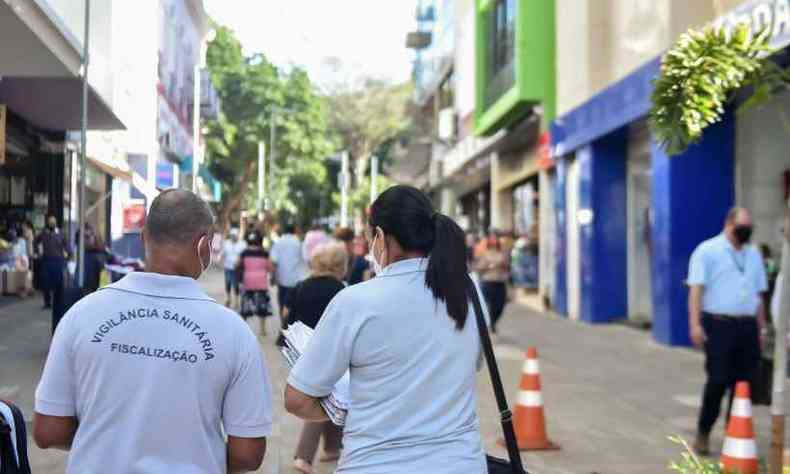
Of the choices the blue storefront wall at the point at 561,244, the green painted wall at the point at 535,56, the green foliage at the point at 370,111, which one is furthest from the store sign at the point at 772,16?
the green foliage at the point at 370,111

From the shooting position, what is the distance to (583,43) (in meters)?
19.5

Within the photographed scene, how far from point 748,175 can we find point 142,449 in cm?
1303

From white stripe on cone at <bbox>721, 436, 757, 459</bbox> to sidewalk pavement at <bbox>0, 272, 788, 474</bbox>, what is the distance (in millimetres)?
833

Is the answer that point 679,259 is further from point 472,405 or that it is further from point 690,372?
point 472,405

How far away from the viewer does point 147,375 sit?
8.71 feet

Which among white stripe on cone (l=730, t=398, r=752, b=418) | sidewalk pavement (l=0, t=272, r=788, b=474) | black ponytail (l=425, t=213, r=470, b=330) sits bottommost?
sidewalk pavement (l=0, t=272, r=788, b=474)

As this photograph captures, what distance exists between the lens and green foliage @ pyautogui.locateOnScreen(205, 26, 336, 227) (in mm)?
20344

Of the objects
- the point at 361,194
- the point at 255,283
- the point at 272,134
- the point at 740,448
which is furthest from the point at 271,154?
the point at 740,448

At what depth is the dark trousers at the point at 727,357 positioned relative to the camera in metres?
7.42

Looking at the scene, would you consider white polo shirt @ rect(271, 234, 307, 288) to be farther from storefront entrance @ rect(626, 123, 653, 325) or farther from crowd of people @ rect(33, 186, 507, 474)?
crowd of people @ rect(33, 186, 507, 474)

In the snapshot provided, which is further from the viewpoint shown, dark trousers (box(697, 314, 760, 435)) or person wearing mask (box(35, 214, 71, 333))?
person wearing mask (box(35, 214, 71, 333))

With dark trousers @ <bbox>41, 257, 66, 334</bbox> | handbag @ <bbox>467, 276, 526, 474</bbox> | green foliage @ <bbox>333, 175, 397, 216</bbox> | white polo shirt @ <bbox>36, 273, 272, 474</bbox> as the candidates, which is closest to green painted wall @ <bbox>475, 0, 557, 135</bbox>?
→ dark trousers @ <bbox>41, 257, 66, 334</bbox>

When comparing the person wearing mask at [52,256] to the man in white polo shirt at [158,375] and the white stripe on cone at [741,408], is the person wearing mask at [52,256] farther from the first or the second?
the man in white polo shirt at [158,375]

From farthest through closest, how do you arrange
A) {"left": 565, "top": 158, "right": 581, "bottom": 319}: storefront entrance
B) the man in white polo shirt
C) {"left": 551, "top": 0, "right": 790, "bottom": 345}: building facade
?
1. {"left": 565, "top": 158, "right": 581, "bottom": 319}: storefront entrance
2. {"left": 551, "top": 0, "right": 790, "bottom": 345}: building facade
3. the man in white polo shirt
